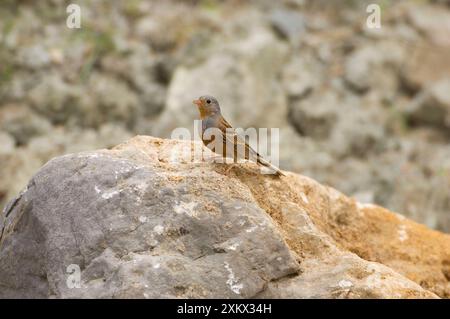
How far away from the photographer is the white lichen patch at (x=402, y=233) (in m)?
7.18

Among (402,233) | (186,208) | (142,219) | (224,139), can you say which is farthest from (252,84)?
(142,219)

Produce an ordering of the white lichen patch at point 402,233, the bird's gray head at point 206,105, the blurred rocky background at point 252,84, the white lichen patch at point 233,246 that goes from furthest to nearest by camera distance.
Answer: the blurred rocky background at point 252,84, the white lichen patch at point 402,233, the bird's gray head at point 206,105, the white lichen patch at point 233,246

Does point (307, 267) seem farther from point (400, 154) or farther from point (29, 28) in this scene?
point (29, 28)

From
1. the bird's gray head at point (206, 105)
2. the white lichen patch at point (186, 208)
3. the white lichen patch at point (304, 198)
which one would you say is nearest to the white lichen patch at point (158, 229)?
the white lichen patch at point (186, 208)

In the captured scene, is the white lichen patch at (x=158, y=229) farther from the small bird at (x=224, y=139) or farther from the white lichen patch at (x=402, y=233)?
the white lichen patch at (x=402, y=233)

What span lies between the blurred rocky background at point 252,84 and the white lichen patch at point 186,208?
589cm

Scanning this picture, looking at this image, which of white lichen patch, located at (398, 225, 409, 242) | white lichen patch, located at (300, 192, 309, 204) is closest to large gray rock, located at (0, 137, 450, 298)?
white lichen patch, located at (300, 192, 309, 204)

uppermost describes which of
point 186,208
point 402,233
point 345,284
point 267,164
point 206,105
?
point 206,105

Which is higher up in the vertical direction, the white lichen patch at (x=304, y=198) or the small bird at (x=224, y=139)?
the small bird at (x=224, y=139)

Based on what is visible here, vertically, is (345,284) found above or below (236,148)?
below

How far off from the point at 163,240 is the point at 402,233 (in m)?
2.97

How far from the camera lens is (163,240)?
514 centimetres

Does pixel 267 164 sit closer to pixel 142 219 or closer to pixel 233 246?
pixel 233 246
